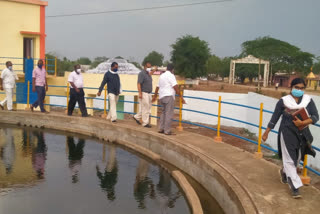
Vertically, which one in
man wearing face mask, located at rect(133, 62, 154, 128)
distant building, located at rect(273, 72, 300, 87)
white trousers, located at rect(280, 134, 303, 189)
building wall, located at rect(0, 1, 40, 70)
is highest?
building wall, located at rect(0, 1, 40, 70)

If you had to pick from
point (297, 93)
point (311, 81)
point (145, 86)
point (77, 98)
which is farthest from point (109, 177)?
point (311, 81)

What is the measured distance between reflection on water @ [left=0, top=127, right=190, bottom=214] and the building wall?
31.2 feet

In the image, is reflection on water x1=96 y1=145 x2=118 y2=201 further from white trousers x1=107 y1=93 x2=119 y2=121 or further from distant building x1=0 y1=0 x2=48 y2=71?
distant building x1=0 y1=0 x2=48 y2=71

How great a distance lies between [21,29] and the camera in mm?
17234

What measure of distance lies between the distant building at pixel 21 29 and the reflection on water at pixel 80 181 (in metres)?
9.52

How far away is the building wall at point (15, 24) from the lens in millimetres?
16828

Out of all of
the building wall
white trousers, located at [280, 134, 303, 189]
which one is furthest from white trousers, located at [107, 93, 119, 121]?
the building wall

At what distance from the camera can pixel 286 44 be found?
230 ft

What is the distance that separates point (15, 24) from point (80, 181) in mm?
13588

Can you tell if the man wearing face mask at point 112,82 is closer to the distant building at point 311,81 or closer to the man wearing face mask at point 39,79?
the man wearing face mask at point 39,79

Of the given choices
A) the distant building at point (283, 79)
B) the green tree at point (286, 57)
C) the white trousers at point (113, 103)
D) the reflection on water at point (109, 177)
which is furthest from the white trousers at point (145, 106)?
Result: the distant building at point (283, 79)

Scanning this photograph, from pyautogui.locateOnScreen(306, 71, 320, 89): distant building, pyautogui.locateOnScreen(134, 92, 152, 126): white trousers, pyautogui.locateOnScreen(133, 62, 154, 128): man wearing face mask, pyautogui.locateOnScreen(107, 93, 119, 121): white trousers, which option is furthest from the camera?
pyautogui.locateOnScreen(306, 71, 320, 89): distant building

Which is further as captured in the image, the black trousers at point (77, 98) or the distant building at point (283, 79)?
the distant building at point (283, 79)

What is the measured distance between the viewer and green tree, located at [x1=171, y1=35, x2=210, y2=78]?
56688 mm
